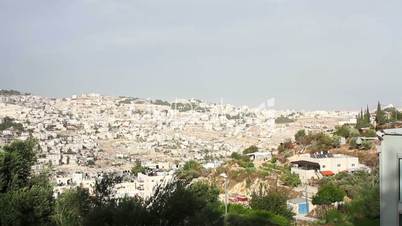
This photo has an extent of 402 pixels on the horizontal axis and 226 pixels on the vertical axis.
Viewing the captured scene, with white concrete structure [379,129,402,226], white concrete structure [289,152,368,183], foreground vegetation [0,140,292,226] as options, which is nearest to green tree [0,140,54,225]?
foreground vegetation [0,140,292,226]

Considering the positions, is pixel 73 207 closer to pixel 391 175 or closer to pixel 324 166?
pixel 391 175

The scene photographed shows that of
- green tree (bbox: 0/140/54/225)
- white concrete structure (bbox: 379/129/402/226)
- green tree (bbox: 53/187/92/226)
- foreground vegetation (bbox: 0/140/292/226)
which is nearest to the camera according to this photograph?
foreground vegetation (bbox: 0/140/292/226)

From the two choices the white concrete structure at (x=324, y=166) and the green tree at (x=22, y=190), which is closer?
the green tree at (x=22, y=190)

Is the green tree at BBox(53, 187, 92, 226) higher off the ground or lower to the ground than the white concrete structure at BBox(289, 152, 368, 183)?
higher

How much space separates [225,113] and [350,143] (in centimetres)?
10767

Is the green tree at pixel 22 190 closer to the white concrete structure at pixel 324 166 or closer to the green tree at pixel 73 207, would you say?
the green tree at pixel 73 207

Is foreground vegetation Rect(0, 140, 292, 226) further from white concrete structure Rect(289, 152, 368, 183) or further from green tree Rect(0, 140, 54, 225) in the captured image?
white concrete structure Rect(289, 152, 368, 183)

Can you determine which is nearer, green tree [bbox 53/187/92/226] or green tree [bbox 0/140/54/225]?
green tree [bbox 53/187/92/226]

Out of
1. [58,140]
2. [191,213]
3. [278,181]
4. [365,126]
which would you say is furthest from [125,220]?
[58,140]

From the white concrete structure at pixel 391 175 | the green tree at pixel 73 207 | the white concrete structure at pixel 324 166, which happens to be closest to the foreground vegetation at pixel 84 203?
the green tree at pixel 73 207

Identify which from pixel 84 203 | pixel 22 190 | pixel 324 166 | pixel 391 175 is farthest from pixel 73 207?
pixel 324 166

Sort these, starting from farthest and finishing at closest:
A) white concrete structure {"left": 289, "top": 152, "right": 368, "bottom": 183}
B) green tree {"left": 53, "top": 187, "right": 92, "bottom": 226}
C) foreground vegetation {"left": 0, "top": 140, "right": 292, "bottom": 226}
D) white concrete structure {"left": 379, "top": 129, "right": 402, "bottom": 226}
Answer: white concrete structure {"left": 289, "top": 152, "right": 368, "bottom": 183} < white concrete structure {"left": 379, "top": 129, "right": 402, "bottom": 226} < green tree {"left": 53, "top": 187, "right": 92, "bottom": 226} < foreground vegetation {"left": 0, "top": 140, "right": 292, "bottom": 226}

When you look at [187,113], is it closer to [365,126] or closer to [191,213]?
[365,126]

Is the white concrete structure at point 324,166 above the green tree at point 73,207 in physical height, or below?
below
